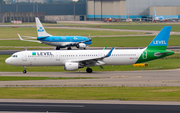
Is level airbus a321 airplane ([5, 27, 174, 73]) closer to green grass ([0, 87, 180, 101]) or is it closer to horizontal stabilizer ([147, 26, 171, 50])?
horizontal stabilizer ([147, 26, 171, 50])

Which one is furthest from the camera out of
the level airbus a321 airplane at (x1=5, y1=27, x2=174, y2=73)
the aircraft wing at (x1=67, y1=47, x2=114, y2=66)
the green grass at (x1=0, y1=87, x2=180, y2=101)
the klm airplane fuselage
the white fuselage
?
the klm airplane fuselage

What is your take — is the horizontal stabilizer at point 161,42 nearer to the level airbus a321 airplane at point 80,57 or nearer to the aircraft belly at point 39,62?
the level airbus a321 airplane at point 80,57

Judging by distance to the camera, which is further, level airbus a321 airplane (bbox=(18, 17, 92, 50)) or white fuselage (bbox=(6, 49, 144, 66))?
level airbus a321 airplane (bbox=(18, 17, 92, 50))

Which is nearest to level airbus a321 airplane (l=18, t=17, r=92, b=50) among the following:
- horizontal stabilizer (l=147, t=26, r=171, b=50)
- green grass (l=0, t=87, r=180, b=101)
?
horizontal stabilizer (l=147, t=26, r=171, b=50)

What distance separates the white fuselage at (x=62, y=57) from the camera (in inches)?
2019

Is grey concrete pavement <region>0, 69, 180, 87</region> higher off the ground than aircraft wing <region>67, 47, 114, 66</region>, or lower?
lower

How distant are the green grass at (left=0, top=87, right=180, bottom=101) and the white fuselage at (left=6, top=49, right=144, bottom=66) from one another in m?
14.4

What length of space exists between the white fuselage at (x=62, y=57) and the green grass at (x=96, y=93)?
14383 millimetres

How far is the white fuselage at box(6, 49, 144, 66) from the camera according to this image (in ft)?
168

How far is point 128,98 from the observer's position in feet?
103

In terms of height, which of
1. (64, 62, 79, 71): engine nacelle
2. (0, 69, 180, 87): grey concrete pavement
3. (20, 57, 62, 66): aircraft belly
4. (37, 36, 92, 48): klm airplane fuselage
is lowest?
(0, 69, 180, 87): grey concrete pavement

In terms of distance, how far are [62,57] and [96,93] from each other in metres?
18.8

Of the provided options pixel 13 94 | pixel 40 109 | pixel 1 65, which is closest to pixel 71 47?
pixel 1 65

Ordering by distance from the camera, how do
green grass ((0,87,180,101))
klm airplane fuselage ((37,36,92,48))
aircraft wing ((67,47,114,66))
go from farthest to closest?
klm airplane fuselage ((37,36,92,48)) < aircraft wing ((67,47,114,66)) < green grass ((0,87,180,101))
